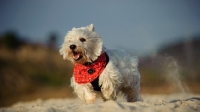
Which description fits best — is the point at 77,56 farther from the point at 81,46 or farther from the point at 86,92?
the point at 86,92

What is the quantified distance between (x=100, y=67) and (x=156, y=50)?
6.23 meters

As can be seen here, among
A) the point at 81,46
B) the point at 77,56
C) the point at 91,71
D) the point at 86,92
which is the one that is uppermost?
the point at 81,46

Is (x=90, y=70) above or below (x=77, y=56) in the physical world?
below

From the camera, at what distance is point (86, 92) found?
10047 mm

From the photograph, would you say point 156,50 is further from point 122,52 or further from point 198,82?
point 198,82

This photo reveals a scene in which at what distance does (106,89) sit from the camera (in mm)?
10023

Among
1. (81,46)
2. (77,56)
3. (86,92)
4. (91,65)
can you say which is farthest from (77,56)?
(86,92)

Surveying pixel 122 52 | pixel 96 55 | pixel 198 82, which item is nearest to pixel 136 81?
pixel 122 52

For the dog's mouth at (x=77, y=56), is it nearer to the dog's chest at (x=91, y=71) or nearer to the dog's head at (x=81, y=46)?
the dog's head at (x=81, y=46)

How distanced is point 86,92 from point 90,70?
1.52 feet

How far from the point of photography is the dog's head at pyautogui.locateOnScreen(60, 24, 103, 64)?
9.88 m

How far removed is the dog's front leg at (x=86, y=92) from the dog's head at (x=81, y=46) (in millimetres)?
503

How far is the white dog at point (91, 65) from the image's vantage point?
9.94 metres

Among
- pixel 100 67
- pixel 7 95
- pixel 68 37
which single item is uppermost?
pixel 68 37
